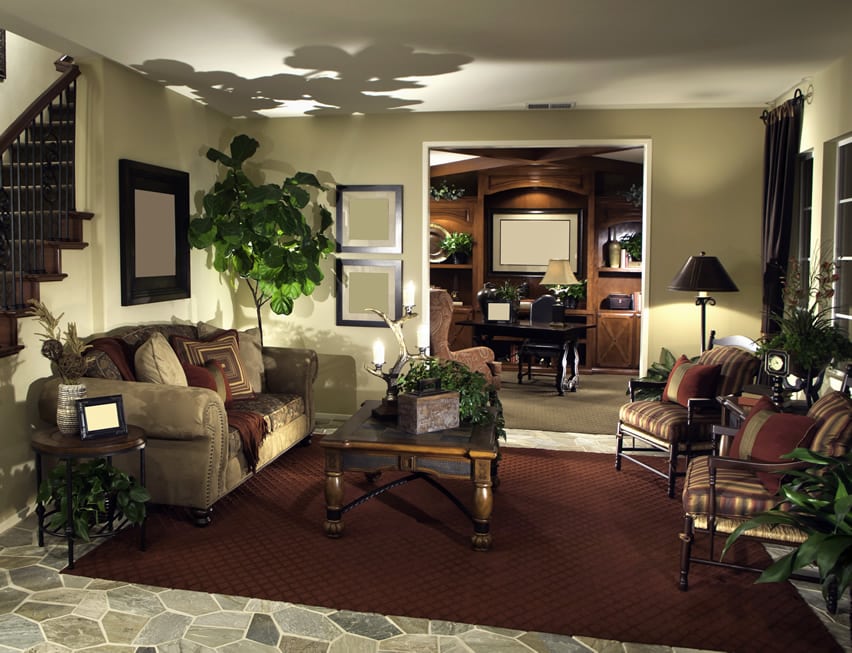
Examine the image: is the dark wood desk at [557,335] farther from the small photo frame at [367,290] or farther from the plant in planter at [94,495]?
the plant in planter at [94,495]

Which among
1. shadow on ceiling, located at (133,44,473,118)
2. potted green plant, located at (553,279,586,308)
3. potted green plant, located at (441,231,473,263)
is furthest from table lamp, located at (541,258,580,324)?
shadow on ceiling, located at (133,44,473,118)

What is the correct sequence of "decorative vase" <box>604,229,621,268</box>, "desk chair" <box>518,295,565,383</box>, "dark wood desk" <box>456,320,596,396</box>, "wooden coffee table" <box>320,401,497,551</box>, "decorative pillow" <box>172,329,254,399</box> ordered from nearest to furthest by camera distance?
"wooden coffee table" <box>320,401,497,551</box> < "decorative pillow" <box>172,329,254,399</box> < "dark wood desk" <box>456,320,596,396</box> < "desk chair" <box>518,295,565,383</box> < "decorative vase" <box>604,229,621,268</box>

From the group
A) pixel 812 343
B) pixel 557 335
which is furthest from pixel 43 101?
pixel 557 335

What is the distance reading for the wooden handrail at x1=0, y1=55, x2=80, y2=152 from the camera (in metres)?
4.11

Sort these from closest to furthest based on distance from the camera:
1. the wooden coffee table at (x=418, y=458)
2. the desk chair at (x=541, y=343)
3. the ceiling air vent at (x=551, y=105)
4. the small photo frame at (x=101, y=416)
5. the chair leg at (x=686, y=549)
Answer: the chair leg at (x=686, y=549), the small photo frame at (x=101, y=416), the wooden coffee table at (x=418, y=458), the ceiling air vent at (x=551, y=105), the desk chair at (x=541, y=343)

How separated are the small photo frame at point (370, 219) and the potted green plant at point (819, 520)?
401cm

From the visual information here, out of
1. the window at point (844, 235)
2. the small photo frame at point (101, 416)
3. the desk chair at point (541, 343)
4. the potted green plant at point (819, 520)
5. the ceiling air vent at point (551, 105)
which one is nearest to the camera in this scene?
the potted green plant at point (819, 520)

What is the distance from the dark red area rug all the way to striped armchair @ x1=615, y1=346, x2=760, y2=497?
0.93 ft

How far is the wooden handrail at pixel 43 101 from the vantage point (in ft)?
13.5

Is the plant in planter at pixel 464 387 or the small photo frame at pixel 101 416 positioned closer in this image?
the small photo frame at pixel 101 416

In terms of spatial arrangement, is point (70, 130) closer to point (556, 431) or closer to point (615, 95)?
point (615, 95)

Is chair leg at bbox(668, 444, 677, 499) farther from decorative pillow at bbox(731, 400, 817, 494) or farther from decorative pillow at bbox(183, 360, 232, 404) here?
decorative pillow at bbox(183, 360, 232, 404)

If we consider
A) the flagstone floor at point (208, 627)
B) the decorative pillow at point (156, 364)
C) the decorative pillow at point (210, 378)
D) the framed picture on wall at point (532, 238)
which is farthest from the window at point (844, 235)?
the framed picture on wall at point (532, 238)

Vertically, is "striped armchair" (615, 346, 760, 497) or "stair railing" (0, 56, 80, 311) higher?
"stair railing" (0, 56, 80, 311)
